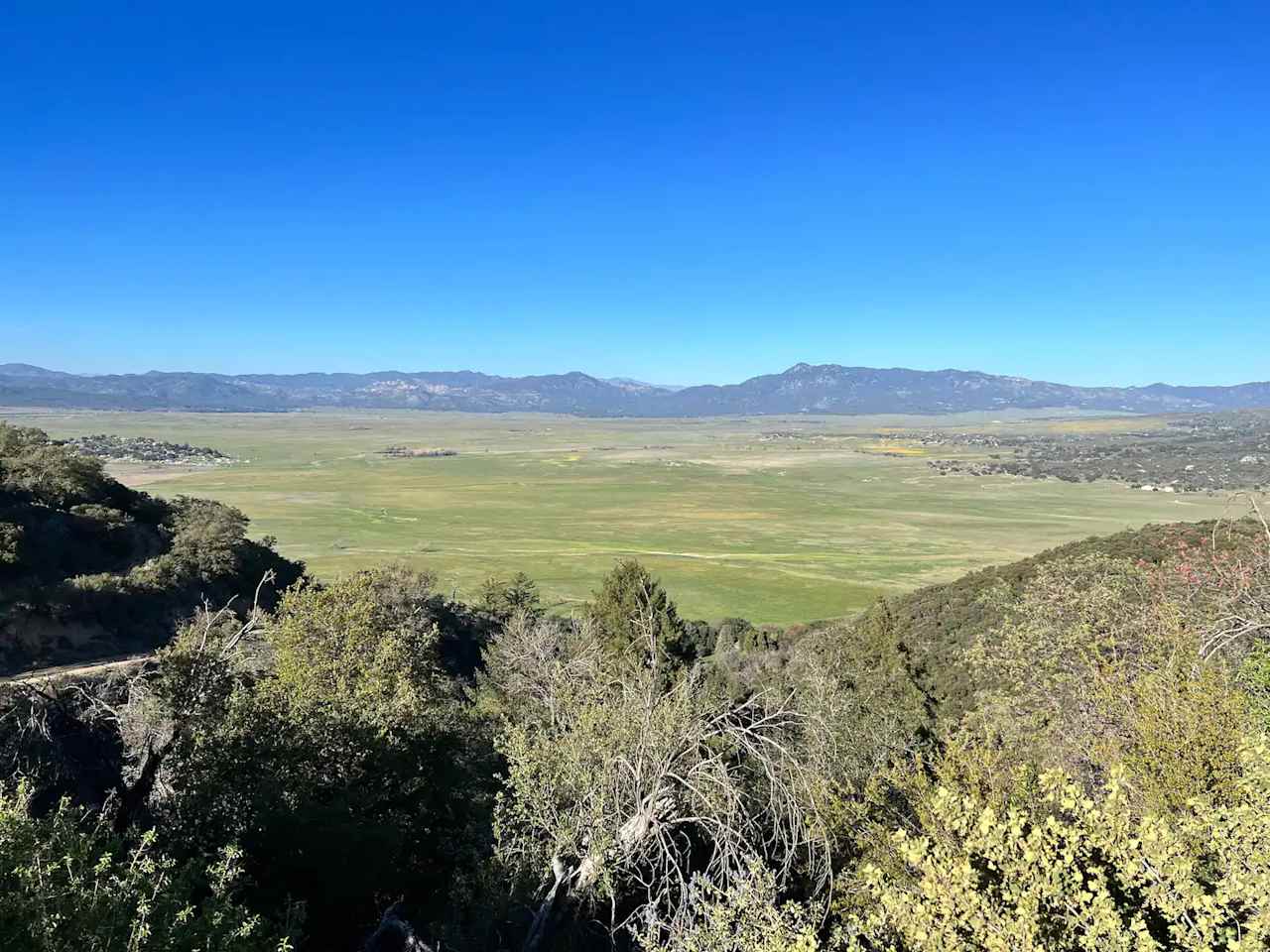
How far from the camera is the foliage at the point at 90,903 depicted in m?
6.17

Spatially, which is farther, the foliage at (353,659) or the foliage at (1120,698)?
the foliage at (353,659)

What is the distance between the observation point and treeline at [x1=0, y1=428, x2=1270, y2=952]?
7.01 metres

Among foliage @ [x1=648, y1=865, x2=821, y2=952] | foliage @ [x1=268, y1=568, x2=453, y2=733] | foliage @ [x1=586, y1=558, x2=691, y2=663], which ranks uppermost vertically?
foliage @ [x1=648, y1=865, x2=821, y2=952]

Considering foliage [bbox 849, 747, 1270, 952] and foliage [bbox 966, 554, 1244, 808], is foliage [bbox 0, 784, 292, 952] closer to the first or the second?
foliage [bbox 849, 747, 1270, 952]

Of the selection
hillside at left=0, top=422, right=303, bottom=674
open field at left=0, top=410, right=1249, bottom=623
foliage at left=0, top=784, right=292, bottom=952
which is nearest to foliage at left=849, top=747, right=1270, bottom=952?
foliage at left=0, top=784, right=292, bottom=952

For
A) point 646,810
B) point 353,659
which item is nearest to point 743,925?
point 646,810

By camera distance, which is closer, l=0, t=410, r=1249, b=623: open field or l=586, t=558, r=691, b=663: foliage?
l=586, t=558, r=691, b=663: foliage

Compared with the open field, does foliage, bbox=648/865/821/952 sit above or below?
above

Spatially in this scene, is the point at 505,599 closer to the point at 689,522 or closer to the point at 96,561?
the point at 96,561

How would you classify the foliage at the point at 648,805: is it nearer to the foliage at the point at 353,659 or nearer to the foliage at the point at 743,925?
the foliage at the point at 743,925

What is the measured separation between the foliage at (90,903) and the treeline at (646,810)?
33 millimetres

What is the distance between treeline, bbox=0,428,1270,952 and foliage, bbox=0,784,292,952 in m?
0.03

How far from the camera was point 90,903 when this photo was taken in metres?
6.53

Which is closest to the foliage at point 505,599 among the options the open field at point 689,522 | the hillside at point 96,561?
the open field at point 689,522
